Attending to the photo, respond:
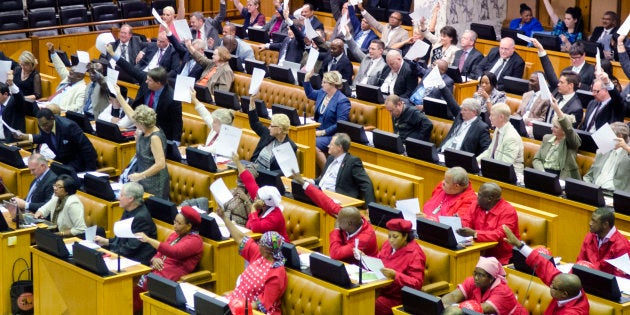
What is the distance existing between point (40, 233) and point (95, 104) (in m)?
3.60

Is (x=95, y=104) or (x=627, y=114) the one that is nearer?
(x=627, y=114)

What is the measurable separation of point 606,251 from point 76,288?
3.27 m

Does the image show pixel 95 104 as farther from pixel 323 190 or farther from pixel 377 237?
pixel 377 237

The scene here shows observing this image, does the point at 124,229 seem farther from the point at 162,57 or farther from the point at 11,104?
the point at 162,57

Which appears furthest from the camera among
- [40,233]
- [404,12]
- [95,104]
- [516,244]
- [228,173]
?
[404,12]

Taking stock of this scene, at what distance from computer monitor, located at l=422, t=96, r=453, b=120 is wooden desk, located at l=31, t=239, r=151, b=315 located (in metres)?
3.65

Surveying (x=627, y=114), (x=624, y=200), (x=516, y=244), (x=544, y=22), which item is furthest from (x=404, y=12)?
(x=516, y=244)

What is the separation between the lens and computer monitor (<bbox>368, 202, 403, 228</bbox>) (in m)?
7.33

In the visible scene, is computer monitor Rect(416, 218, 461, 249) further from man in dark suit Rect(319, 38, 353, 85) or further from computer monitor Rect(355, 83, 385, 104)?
man in dark suit Rect(319, 38, 353, 85)

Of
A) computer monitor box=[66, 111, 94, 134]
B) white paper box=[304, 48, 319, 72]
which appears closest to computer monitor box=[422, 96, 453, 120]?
white paper box=[304, 48, 319, 72]

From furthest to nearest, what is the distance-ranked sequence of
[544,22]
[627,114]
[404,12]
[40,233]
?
[544,22], [404,12], [627,114], [40,233]

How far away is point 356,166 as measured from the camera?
8.47 meters

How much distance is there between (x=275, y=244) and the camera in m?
6.73

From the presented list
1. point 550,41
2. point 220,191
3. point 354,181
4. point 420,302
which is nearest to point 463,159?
point 354,181
